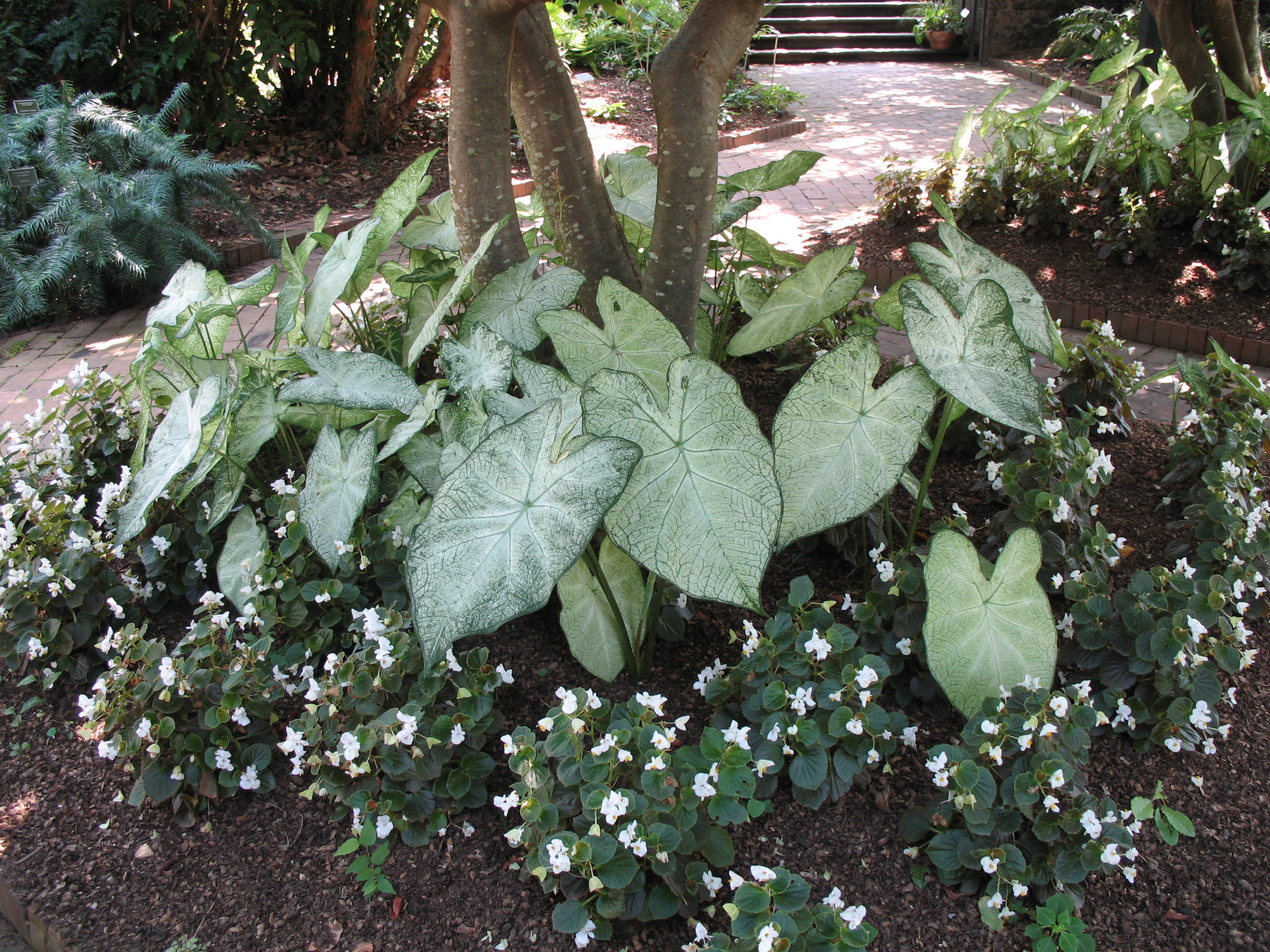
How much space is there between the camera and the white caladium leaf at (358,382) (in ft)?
6.34

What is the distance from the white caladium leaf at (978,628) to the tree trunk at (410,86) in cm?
678

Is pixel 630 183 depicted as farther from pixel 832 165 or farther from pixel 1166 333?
pixel 832 165

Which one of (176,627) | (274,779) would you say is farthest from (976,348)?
(176,627)

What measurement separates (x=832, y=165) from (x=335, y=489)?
606cm

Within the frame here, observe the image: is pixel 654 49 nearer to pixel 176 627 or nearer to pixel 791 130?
pixel 791 130

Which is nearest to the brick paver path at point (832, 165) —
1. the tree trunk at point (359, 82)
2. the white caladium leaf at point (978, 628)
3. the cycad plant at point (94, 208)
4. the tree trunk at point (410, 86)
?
the cycad plant at point (94, 208)

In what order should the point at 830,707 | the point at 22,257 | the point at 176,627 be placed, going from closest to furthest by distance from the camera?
the point at 830,707
the point at 176,627
the point at 22,257

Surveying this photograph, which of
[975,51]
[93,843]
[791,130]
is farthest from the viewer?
[975,51]

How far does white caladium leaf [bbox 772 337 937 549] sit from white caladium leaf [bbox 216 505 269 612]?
1145 mm

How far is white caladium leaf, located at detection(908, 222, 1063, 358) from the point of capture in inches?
77.0

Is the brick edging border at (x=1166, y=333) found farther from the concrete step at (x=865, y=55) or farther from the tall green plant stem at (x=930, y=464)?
the concrete step at (x=865, y=55)

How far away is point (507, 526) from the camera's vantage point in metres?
1.47

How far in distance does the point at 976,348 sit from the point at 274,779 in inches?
64.3

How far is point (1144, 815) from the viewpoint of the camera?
1694 mm
